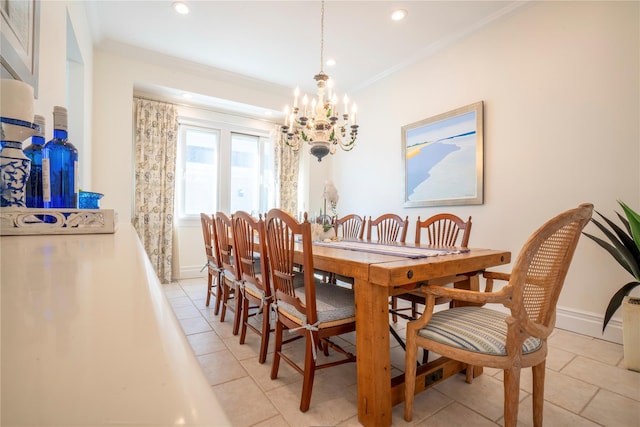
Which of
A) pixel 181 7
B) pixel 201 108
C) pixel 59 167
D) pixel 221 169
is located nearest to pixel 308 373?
pixel 59 167

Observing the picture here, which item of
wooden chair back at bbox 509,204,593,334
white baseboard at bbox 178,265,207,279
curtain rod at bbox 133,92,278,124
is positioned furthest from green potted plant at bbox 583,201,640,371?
curtain rod at bbox 133,92,278,124

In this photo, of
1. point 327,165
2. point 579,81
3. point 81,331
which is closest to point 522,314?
point 81,331

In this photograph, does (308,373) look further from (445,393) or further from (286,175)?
(286,175)

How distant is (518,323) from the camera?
1.10m

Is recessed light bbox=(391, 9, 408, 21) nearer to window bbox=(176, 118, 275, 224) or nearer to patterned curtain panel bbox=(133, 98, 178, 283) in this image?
window bbox=(176, 118, 275, 224)

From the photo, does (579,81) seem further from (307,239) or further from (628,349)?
(307,239)

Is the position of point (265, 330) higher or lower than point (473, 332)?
lower

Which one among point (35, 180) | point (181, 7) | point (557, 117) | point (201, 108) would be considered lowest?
point (35, 180)

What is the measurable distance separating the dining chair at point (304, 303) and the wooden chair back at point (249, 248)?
0.35ft

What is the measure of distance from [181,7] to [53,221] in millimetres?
2673

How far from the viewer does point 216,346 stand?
80.8 inches

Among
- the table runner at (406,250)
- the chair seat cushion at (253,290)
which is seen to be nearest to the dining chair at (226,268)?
the chair seat cushion at (253,290)

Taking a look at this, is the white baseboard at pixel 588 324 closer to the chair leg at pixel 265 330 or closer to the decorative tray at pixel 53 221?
the chair leg at pixel 265 330

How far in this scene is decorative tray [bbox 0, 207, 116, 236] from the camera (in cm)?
85
